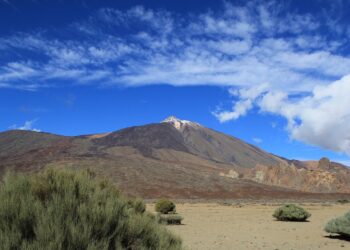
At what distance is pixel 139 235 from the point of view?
604 centimetres

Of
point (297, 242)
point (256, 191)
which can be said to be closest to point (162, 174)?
point (256, 191)

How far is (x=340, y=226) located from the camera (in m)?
16.8

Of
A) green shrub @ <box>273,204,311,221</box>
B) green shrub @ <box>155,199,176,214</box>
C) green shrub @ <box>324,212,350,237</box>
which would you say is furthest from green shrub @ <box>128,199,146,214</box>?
green shrub @ <box>155,199,176,214</box>

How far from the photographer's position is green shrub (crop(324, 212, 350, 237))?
16.5 meters

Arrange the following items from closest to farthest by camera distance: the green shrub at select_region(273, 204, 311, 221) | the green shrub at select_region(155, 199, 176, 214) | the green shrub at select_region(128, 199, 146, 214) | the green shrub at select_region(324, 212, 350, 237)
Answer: the green shrub at select_region(128, 199, 146, 214)
the green shrub at select_region(324, 212, 350, 237)
the green shrub at select_region(273, 204, 311, 221)
the green shrub at select_region(155, 199, 176, 214)

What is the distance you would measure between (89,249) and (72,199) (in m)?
0.89

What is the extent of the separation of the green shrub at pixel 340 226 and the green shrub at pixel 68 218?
11.7 meters

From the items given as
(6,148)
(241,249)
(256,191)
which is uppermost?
(6,148)

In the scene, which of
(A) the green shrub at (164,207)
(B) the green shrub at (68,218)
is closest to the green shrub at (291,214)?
(A) the green shrub at (164,207)

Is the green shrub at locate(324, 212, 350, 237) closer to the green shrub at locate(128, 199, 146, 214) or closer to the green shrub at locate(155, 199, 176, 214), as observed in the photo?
the green shrub at locate(128, 199, 146, 214)

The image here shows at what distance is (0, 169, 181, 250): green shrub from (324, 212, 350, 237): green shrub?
38.3 feet

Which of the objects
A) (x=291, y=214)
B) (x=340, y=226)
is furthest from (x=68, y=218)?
(x=291, y=214)

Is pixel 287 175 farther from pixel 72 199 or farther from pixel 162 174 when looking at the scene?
pixel 72 199

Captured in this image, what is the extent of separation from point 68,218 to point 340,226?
44.8 ft
